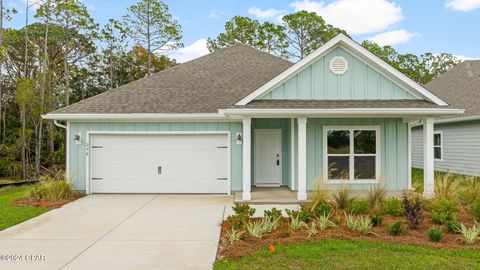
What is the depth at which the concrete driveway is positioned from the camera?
5.53 metres

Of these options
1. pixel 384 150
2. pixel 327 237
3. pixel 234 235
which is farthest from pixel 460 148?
pixel 234 235

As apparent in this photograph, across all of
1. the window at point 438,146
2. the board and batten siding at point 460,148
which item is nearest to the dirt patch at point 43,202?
the board and batten siding at point 460,148

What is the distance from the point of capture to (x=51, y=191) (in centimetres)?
1088

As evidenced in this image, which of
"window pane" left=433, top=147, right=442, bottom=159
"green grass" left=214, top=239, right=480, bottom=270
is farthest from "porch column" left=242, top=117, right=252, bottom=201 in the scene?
"window pane" left=433, top=147, right=442, bottom=159

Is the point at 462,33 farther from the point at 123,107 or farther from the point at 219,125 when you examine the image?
the point at 123,107

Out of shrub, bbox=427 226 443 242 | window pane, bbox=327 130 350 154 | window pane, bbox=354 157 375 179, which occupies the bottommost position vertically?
shrub, bbox=427 226 443 242

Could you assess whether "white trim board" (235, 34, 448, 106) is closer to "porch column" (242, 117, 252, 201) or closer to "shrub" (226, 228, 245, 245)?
"porch column" (242, 117, 252, 201)

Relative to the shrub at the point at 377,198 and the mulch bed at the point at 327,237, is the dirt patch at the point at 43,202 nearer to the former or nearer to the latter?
the mulch bed at the point at 327,237

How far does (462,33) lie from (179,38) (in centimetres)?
2021

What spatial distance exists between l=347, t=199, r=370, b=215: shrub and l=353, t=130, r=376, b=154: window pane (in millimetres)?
3384

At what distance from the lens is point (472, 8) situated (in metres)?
26.1

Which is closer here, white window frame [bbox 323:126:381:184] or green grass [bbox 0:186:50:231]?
green grass [bbox 0:186:50:231]

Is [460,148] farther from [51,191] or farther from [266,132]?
[51,191]

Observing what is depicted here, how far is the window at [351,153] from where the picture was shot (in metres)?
11.4
